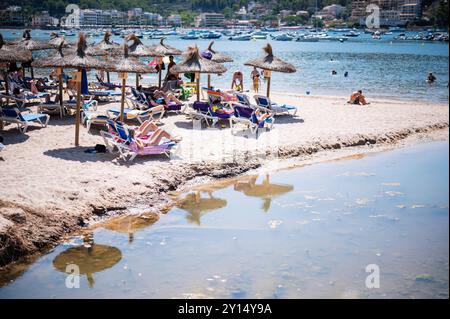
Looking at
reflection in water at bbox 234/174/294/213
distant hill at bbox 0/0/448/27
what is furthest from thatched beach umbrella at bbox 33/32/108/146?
distant hill at bbox 0/0/448/27

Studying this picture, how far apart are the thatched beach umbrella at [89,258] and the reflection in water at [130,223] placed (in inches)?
21.6

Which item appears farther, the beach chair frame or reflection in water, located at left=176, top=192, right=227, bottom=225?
the beach chair frame

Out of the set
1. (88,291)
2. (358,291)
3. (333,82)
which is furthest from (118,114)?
(333,82)

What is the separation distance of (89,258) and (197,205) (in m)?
2.49

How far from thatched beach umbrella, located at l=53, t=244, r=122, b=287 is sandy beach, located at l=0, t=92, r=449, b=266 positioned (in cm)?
45

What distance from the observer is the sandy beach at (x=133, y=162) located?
780 centimetres

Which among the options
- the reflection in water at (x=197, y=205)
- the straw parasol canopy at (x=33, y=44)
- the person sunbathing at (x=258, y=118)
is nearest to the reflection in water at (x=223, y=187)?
the reflection in water at (x=197, y=205)

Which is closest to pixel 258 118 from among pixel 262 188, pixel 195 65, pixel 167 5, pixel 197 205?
pixel 195 65

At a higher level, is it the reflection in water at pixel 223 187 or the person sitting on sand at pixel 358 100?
the person sitting on sand at pixel 358 100

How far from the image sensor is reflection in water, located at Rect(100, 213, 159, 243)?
8.09 m

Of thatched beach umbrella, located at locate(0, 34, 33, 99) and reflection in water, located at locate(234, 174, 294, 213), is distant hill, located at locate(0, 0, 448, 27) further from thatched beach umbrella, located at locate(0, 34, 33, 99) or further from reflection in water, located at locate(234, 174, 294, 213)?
reflection in water, located at locate(234, 174, 294, 213)

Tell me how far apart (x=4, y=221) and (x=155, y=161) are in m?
3.90

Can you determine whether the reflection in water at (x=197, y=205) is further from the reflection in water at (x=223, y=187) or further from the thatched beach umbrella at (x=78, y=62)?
the thatched beach umbrella at (x=78, y=62)

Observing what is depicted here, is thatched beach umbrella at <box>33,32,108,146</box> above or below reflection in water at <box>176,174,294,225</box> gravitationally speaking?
above
